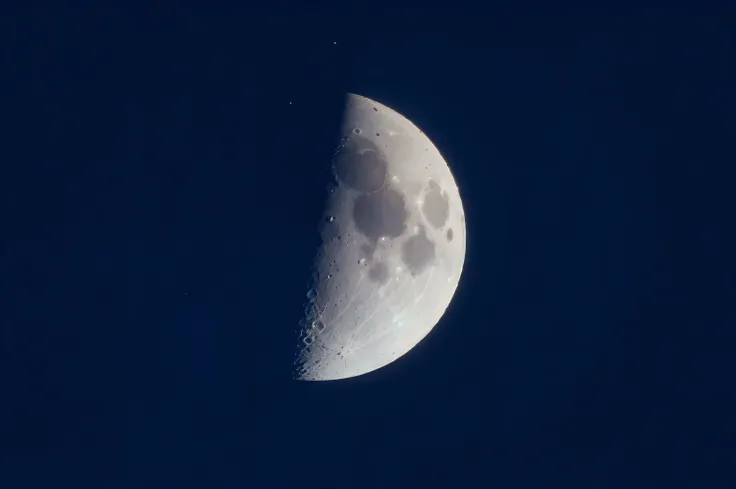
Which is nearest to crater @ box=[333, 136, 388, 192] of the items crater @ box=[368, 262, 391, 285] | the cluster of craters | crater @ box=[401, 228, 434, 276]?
the cluster of craters

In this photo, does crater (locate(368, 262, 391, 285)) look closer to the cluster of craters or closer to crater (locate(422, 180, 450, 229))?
the cluster of craters

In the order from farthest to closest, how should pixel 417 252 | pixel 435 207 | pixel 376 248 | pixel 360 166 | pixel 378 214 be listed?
pixel 435 207
pixel 417 252
pixel 360 166
pixel 376 248
pixel 378 214

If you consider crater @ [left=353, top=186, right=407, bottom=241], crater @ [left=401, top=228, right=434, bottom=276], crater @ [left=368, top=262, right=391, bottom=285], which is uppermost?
crater @ [left=353, top=186, right=407, bottom=241]

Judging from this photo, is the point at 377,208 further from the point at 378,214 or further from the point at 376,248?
the point at 376,248

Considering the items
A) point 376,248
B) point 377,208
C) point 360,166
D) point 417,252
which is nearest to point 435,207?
point 417,252

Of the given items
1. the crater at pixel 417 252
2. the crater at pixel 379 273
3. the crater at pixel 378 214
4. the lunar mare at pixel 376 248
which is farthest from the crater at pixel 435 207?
the crater at pixel 379 273

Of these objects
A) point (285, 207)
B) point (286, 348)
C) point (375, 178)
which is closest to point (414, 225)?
point (375, 178)

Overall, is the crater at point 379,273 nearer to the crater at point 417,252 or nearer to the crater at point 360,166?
the crater at point 417,252
